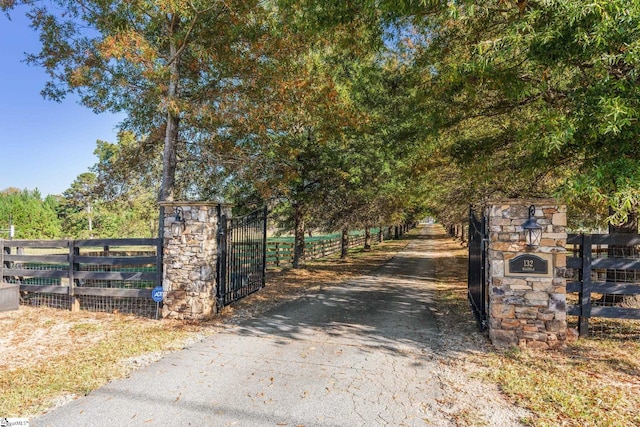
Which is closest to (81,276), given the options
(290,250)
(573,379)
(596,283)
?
(573,379)

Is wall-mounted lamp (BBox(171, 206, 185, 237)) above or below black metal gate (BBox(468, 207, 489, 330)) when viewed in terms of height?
above

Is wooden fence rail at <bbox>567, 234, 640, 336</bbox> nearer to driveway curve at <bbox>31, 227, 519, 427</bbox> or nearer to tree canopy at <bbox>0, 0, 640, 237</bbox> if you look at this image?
tree canopy at <bbox>0, 0, 640, 237</bbox>

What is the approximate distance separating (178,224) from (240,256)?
65.3 inches

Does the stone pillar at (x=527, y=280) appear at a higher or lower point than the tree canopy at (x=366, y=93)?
lower

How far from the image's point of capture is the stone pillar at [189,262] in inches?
257

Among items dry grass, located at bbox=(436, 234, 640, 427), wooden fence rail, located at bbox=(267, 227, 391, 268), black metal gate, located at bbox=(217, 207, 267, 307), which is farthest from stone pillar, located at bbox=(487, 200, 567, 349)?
wooden fence rail, located at bbox=(267, 227, 391, 268)

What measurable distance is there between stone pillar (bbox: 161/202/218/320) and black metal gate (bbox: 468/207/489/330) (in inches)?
180

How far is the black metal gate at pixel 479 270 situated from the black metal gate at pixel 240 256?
4482 mm

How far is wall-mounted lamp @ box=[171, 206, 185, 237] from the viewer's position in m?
6.56

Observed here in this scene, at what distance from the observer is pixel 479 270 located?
6273 millimetres

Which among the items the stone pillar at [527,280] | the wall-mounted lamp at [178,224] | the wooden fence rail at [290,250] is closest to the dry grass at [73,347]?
the wall-mounted lamp at [178,224]

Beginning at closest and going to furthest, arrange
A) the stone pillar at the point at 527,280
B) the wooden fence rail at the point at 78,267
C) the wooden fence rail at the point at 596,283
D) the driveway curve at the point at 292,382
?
the driveway curve at the point at 292,382, the stone pillar at the point at 527,280, the wooden fence rail at the point at 596,283, the wooden fence rail at the point at 78,267

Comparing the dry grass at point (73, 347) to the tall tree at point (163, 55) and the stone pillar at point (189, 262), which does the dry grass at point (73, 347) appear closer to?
the stone pillar at point (189, 262)

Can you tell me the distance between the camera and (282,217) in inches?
674
